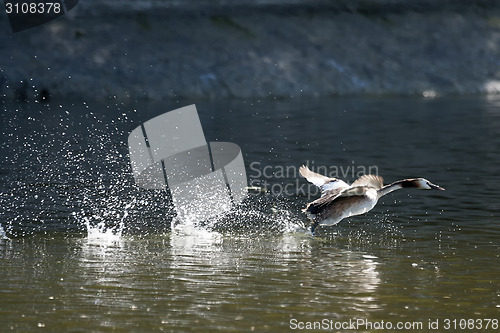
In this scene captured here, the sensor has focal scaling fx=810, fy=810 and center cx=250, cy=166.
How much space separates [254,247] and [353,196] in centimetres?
155

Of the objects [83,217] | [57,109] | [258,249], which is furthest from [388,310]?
[57,109]

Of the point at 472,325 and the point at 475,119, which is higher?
the point at 475,119

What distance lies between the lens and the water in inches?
330

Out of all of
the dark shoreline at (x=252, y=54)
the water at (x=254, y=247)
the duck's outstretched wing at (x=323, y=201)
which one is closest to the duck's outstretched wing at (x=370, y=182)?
the duck's outstretched wing at (x=323, y=201)

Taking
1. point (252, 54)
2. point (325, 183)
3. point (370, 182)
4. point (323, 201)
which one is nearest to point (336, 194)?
point (323, 201)

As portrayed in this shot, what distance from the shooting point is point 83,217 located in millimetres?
13133

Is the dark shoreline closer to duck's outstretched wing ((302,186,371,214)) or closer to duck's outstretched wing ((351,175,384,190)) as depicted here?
duck's outstretched wing ((302,186,371,214))

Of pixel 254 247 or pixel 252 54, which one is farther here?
pixel 252 54

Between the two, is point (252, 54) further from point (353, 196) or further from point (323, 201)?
point (353, 196)

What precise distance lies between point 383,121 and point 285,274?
58.8ft

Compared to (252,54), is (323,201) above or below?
below

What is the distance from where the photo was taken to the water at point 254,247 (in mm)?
8391

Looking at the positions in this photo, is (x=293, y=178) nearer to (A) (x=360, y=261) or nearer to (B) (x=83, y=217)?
(B) (x=83, y=217)

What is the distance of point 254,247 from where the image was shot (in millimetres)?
11289
